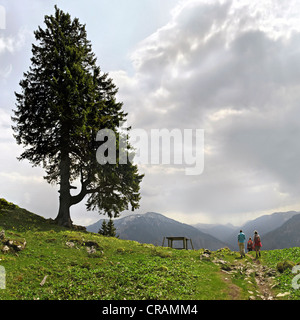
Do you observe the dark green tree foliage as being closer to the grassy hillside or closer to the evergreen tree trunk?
the evergreen tree trunk

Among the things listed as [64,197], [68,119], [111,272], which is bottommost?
[111,272]

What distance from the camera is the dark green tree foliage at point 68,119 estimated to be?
25.1 metres

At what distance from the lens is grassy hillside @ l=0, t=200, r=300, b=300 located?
11.5 meters

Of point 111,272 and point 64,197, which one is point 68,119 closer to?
point 64,197

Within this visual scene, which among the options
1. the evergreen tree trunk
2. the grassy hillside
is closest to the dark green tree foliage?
the evergreen tree trunk

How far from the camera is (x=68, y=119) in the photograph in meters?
25.2

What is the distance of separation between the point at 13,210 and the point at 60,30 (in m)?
21.4

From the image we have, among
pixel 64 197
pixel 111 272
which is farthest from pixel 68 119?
pixel 111 272

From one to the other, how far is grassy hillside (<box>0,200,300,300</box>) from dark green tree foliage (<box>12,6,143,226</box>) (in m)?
8.55

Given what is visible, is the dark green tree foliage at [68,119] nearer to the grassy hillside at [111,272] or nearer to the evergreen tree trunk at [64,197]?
the evergreen tree trunk at [64,197]

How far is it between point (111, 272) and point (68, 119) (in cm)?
1705

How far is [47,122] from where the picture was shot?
81.3ft
